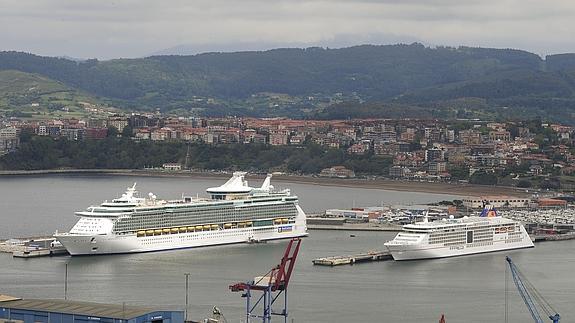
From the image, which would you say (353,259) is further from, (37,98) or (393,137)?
(37,98)

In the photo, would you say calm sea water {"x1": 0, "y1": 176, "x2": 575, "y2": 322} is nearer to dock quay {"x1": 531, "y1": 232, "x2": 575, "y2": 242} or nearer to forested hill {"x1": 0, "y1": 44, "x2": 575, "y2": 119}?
dock quay {"x1": 531, "y1": 232, "x2": 575, "y2": 242}

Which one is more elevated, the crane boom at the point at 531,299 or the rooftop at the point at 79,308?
the rooftop at the point at 79,308

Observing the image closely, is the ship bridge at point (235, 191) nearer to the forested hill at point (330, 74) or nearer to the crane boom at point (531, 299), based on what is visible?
the crane boom at point (531, 299)

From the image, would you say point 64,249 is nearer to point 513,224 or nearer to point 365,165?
point 513,224

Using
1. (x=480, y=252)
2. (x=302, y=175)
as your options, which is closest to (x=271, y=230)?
(x=480, y=252)

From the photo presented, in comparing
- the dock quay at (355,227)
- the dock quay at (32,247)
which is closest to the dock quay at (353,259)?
the dock quay at (32,247)

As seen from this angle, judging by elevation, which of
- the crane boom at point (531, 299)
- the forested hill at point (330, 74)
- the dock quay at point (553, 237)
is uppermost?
the forested hill at point (330, 74)

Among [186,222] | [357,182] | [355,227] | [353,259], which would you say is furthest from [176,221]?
[357,182]
